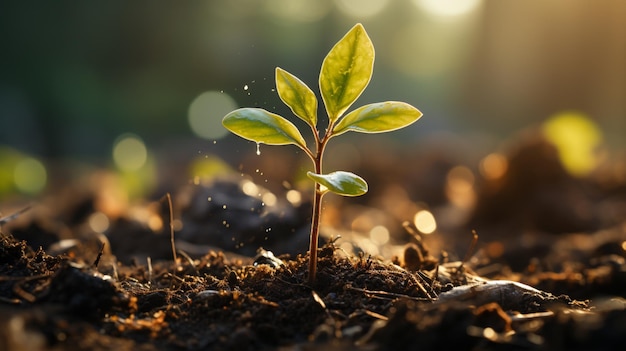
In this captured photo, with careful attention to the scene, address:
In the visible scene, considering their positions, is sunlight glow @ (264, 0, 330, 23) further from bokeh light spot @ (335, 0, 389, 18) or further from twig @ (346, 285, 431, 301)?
twig @ (346, 285, 431, 301)

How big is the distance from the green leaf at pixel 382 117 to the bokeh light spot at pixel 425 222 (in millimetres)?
4034

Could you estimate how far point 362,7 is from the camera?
77.2ft

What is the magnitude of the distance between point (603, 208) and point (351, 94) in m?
5.74

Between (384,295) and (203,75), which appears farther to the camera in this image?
(203,75)

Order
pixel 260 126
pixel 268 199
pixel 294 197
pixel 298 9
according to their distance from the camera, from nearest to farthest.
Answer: pixel 260 126
pixel 268 199
pixel 294 197
pixel 298 9

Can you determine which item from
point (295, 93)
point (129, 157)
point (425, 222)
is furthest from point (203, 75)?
point (295, 93)

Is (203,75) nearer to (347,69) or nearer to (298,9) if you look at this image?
(298,9)

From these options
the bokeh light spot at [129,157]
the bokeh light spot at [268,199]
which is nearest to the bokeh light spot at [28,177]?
the bokeh light spot at [129,157]

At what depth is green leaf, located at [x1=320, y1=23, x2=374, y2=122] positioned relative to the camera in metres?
1.79

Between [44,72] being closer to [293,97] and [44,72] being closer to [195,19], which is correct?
[195,19]

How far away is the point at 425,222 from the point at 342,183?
4.71 m

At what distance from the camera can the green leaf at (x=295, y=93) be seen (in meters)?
1.86

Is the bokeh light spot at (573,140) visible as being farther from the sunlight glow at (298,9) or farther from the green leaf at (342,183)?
the sunlight glow at (298,9)

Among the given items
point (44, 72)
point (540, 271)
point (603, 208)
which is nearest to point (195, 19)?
point (44, 72)
